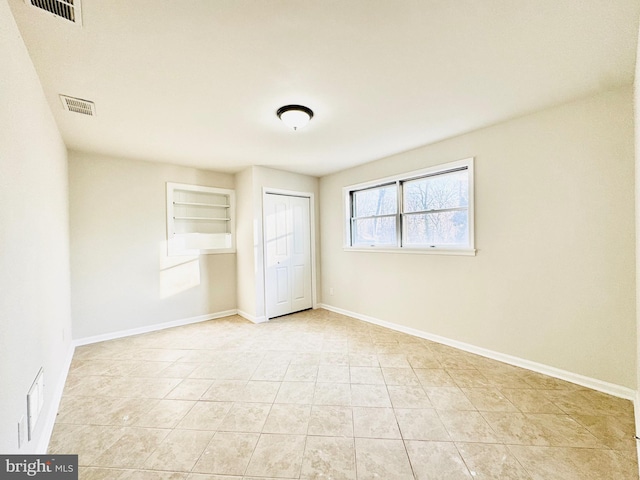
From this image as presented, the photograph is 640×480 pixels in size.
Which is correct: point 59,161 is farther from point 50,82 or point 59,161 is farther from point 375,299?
point 375,299

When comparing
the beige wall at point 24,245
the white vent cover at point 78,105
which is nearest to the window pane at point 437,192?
the white vent cover at point 78,105

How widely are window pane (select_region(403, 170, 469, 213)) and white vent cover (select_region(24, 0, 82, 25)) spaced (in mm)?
3358

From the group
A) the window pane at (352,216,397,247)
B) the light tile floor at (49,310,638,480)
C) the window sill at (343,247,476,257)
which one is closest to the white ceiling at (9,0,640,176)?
the window sill at (343,247,476,257)

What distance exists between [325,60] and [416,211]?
7.59 feet

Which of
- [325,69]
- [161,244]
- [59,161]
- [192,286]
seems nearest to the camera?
[325,69]

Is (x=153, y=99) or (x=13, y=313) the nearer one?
(x=13, y=313)

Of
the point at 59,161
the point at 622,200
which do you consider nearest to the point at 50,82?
the point at 59,161

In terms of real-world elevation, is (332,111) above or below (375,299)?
above

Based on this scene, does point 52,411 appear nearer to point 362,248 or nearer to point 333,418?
point 333,418

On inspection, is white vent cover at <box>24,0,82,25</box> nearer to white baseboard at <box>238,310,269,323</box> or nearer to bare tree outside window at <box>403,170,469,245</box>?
bare tree outside window at <box>403,170,469,245</box>

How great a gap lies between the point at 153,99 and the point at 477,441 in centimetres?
340

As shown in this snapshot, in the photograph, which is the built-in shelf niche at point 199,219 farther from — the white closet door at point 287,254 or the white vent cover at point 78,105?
the white vent cover at point 78,105

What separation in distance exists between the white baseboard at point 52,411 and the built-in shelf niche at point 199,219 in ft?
5.93

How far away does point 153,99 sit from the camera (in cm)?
212
